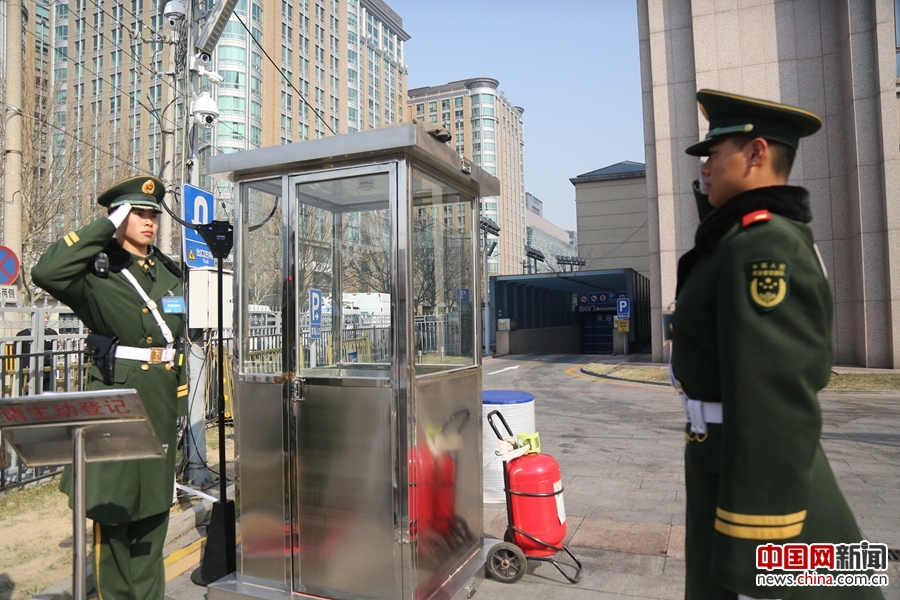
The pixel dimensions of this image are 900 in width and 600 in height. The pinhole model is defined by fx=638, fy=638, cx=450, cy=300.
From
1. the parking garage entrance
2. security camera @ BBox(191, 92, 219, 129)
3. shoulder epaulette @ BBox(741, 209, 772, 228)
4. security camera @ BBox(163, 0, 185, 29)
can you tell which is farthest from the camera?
the parking garage entrance

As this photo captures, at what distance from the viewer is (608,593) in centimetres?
386

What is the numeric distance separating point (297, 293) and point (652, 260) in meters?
18.3

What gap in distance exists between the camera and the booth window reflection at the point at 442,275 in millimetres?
3895

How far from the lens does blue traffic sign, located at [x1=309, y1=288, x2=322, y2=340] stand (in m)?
4.07

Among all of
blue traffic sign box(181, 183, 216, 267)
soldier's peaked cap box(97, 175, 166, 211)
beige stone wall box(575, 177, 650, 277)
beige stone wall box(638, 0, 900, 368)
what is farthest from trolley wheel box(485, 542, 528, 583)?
beige stone wall box(575, 177, 650, 277)

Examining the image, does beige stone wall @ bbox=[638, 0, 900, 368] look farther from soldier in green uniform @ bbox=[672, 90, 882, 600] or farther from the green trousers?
soldier in green uniform @ bbox=[672, 90, 882, 600]

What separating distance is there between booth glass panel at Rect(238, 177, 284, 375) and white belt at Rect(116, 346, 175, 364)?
25.8 inches

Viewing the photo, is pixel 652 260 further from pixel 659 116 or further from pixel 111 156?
pixel 111 156

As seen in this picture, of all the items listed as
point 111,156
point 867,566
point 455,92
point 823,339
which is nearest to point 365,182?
point 823,339

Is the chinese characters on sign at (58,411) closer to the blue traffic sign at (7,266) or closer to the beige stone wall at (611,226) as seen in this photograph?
the blue traffic sign at (7,266)

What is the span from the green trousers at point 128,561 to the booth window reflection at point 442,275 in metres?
1.68

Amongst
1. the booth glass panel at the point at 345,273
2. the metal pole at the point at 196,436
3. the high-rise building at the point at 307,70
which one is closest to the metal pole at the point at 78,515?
the booth glass panel at the point at 345,273

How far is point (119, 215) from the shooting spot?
10.3 feet

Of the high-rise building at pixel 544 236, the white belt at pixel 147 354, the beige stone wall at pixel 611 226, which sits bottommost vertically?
the white belt at pixel 147 354
